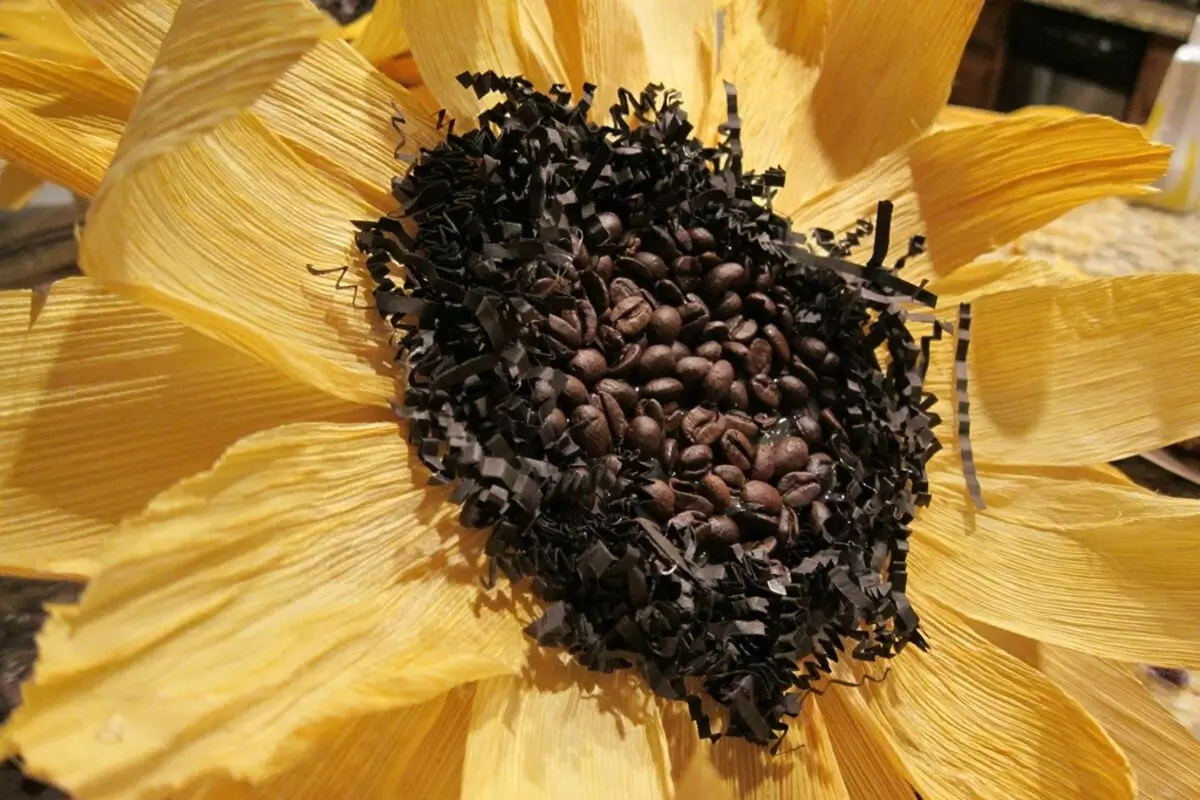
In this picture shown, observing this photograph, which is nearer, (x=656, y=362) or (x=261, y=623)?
(x=261, y=623)

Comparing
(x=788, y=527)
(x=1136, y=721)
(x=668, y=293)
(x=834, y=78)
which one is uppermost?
(x=834, y=78)

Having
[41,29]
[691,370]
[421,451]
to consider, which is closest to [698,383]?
[691,370]

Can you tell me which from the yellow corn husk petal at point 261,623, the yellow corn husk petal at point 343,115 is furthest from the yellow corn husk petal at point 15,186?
the yellow corn husk petal at point 261,623

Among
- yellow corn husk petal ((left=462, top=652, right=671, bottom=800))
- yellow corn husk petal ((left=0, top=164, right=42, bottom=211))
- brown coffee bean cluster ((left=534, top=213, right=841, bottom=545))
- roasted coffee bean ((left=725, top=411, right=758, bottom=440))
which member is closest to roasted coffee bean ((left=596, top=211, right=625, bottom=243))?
brown coffee bean cluster ((left=534, top=213, right=841, bottom=545))

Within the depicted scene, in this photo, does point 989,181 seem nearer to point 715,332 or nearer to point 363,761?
point 715,332

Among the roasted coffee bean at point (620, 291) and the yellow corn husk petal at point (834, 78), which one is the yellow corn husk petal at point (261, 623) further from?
the yellow corn husk petal at point (834, 78)

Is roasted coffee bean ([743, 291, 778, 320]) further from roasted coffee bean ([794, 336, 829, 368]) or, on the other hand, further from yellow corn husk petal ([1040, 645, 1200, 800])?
yellow corn husk petal ([1040, 645, 1200, 800])
